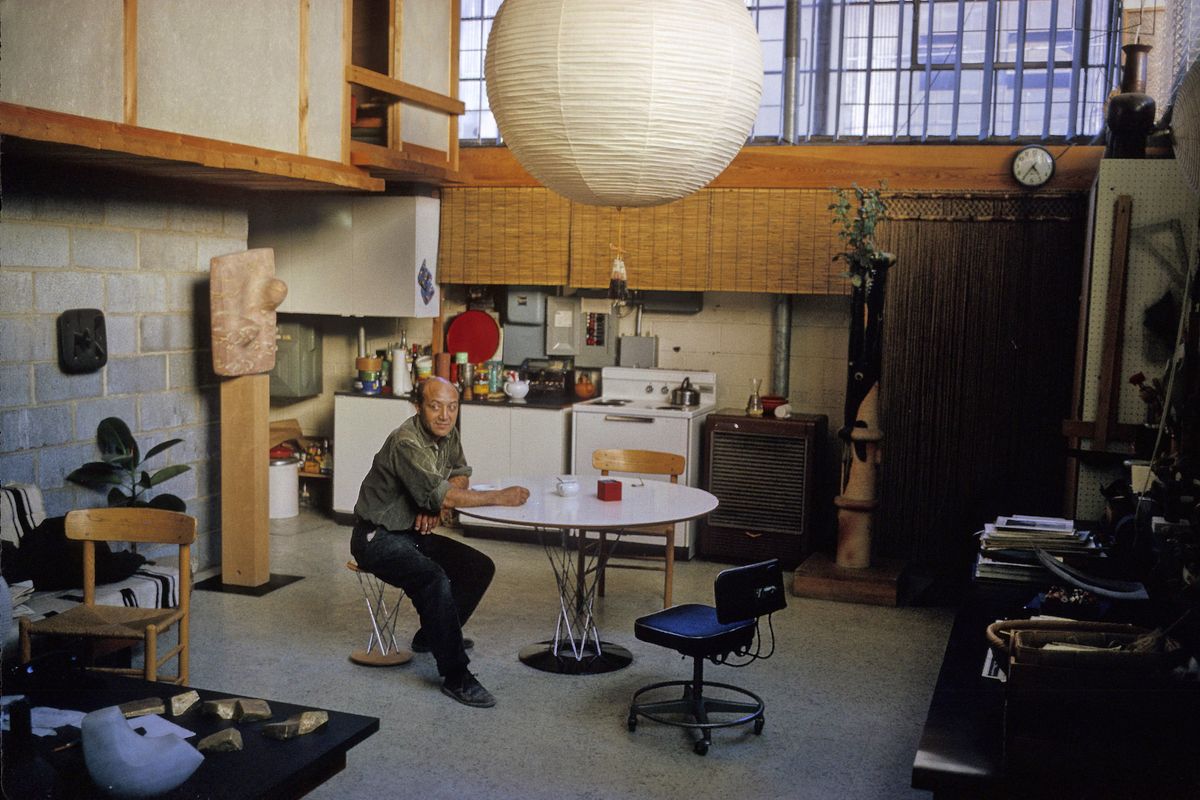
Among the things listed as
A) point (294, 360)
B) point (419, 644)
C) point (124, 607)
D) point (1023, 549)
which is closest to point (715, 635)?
point (1023, 549)

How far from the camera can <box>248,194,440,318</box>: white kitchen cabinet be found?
7.36 metres

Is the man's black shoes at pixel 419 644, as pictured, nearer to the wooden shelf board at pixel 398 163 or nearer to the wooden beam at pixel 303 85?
the wooden beam at pixel 303 85

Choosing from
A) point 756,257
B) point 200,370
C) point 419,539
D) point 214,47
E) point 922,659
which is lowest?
point 922,659

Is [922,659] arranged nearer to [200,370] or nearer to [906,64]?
[906,64]

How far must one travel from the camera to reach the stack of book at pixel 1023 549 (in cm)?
410

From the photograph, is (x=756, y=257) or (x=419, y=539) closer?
(x=419, y=539)

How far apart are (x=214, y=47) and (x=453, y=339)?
11.0 feet

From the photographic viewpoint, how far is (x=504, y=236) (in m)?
7.50

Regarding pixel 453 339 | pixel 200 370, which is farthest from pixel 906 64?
pixel 200 370

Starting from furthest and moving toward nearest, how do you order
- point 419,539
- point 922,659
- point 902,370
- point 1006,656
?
point 902,370 < point 922,659 < point 419,539 < point 1006,656

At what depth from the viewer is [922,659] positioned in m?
5.23

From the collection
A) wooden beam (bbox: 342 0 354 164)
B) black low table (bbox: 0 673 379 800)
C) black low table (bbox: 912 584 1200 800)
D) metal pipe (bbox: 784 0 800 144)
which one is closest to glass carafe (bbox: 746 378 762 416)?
metal pipe (bbox: 784 0 800 144)

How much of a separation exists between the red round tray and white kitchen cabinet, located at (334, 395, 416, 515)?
73 cm

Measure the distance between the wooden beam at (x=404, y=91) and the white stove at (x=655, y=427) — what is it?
1.98 m
